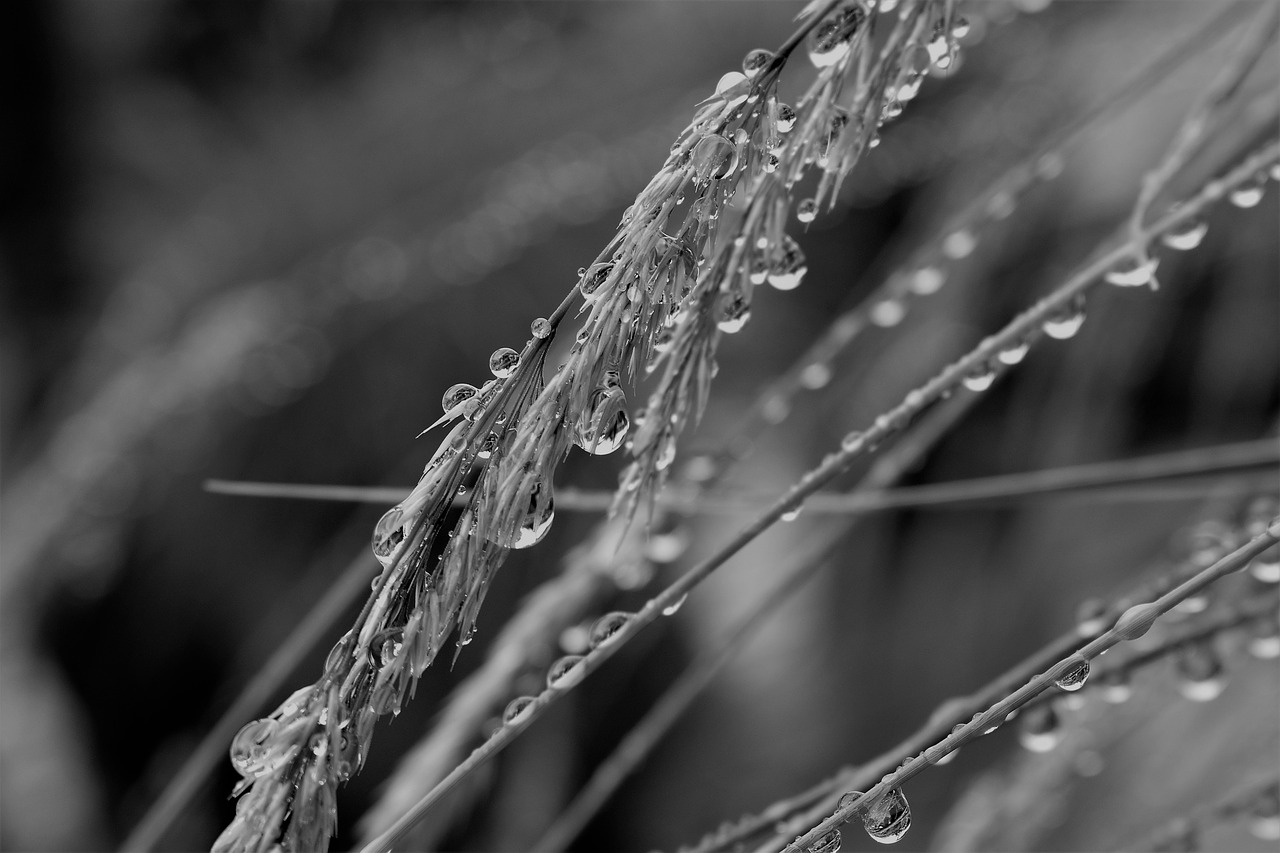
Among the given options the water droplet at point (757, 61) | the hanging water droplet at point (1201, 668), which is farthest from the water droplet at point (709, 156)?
the hanging water droplet at point (1201, 668)

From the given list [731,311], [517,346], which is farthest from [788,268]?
[517,346]

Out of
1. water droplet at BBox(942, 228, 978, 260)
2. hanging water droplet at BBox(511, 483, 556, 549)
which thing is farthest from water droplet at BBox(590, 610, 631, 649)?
water droplet at BBox(942, 228, 978, 260)

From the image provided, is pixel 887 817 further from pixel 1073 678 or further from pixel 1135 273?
pixel 1135 273

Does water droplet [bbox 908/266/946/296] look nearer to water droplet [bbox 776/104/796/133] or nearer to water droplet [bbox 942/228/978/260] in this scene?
water droplet [bbox 942/228/978/260]

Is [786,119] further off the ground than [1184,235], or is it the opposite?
[786,119]

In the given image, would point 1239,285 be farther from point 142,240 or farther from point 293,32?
point 142,240

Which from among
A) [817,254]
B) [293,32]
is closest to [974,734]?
[817,254]
